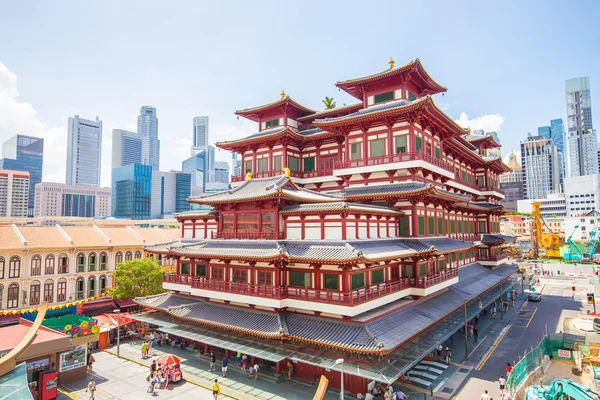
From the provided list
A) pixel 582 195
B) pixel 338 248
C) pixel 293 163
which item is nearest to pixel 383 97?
pixel 293 163

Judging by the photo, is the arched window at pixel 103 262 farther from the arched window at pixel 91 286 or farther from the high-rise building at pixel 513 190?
the high-rise building at pixel 513 190

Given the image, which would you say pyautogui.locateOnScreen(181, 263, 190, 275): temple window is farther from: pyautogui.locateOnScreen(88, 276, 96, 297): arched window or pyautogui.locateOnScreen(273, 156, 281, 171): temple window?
pyautogui.locateOnScreen(88, 276, 96, 297): arched window

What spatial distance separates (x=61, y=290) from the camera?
4444 cm

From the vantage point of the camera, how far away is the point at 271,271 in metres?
28.2

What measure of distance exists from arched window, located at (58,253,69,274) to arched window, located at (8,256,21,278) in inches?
158

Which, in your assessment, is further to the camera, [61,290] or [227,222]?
[61,290]

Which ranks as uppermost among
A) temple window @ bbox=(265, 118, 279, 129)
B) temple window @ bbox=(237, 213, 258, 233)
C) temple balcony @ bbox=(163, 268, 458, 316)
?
temple window @ bbox=(265, 118, 279, 129)

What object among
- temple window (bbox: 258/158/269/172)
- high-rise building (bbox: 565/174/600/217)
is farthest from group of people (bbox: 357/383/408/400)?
high-rise building (bbox: 565/174/600/217)

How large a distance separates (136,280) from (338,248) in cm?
2791

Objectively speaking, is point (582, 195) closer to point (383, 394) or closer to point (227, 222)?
point (383, 394)

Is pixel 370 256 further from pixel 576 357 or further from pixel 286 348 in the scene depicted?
pixel 576 357

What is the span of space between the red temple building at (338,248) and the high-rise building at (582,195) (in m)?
147

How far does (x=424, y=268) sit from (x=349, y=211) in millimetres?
11052

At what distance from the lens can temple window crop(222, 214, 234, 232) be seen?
33094mm
